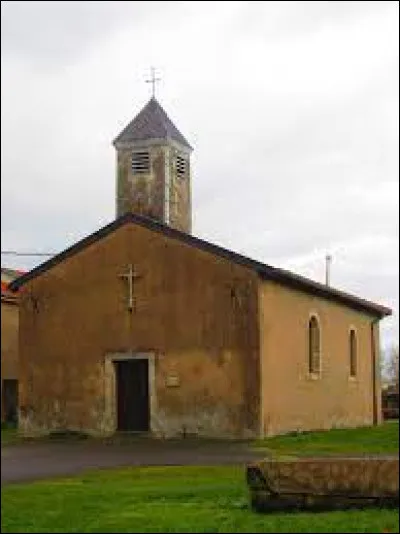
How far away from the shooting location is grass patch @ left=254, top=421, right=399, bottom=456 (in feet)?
66.6

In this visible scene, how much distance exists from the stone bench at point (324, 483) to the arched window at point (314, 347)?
758 inches

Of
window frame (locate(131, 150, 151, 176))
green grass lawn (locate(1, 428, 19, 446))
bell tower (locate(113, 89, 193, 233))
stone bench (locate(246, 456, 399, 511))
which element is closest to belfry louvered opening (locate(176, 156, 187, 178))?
bell tower (locate(113, 89, 193, 233))

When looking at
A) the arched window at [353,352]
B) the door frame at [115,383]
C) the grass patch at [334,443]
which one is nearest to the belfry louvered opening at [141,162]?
the door frame at [115,383]

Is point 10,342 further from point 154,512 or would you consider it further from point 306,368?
point 154,512

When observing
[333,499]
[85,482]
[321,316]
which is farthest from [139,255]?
[333,499]

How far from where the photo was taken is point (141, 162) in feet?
103

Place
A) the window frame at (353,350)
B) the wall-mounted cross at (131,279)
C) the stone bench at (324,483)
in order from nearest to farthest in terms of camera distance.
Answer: the stone bench at (324,483)
the wall-mounted cross at (131,279)
the window frame at (353,350)

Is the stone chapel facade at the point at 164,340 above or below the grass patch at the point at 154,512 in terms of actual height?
above

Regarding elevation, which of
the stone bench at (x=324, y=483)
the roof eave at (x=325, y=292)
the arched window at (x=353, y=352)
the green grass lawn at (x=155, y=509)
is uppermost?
the roof eave at (x=325, y=292)

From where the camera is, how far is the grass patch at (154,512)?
8906mm

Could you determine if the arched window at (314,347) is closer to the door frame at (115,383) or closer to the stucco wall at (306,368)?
the stucco wall at (306,368)

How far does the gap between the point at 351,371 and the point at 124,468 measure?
18094 mm

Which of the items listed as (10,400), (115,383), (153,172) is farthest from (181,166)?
(10,400)

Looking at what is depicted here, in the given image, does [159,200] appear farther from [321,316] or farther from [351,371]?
[351,371]
